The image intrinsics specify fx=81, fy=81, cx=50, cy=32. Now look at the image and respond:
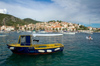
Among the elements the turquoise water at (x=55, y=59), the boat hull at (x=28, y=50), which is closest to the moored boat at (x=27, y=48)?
A: the boat hull at (x=28, y=50)

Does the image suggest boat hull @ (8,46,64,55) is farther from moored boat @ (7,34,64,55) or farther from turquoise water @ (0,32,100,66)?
turquoise water @ (0,32,100,66)

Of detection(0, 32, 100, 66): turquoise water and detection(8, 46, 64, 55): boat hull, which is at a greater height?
detection(8, 46, 64, 55): boat hull

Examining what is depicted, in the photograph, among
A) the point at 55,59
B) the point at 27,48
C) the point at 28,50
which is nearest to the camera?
the point at 55,59

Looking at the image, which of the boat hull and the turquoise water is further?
the boat hull

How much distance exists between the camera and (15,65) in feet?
36.8

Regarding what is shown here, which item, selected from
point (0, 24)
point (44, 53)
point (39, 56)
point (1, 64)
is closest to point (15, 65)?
point (1, 64)

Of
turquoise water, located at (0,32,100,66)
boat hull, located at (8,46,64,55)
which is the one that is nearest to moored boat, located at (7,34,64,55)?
boat hull, located at (8,46,64,55)

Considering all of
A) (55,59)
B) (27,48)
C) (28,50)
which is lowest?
(55,59)

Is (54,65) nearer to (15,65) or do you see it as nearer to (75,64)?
(75,64)

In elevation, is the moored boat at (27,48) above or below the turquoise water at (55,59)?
above

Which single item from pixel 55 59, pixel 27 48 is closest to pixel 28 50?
pixel 27 48

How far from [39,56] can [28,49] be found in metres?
2.33

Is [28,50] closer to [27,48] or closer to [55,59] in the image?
[27,48]

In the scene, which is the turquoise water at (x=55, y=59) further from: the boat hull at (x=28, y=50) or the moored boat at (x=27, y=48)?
the moored boat at (x=27, y=48)
